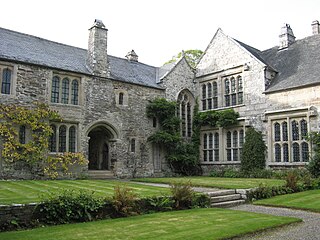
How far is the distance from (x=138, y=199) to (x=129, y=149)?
40.6 ft

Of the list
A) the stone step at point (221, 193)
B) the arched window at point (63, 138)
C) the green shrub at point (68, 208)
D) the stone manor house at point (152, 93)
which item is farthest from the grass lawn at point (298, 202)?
the arched window at point (63, 138)

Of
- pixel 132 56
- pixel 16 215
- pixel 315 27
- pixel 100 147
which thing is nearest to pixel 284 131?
pixel 315 27

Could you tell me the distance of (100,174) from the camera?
20.7 m

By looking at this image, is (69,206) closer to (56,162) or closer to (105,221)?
(105,221)

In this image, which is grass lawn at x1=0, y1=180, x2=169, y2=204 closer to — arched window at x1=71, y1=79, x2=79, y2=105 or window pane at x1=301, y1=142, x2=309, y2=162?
arched window at x1=71, y1=79, x2=79, y2=105

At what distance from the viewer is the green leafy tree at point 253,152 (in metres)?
21.2

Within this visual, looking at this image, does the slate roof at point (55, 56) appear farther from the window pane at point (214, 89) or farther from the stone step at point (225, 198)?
the stone step at point (225, 198)

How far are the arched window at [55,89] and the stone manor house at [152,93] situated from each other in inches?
2.2

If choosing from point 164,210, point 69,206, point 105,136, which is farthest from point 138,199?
point 105,136

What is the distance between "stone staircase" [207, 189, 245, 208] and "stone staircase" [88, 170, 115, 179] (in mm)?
9784

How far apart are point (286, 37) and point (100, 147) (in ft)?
52.9

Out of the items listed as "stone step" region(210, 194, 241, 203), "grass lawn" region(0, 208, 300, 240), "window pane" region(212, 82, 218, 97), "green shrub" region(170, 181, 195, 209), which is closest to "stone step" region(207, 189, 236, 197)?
"stone step" region(210, 194, 241, 203)

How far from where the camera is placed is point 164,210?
10141 mm

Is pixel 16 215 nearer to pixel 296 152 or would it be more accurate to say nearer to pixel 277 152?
pixel 296 152
